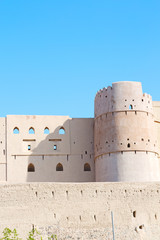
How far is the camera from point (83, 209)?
3444 cm

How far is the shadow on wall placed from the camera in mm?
43031

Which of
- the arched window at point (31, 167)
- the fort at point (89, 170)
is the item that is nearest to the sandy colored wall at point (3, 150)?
the fort at point (89, 170)

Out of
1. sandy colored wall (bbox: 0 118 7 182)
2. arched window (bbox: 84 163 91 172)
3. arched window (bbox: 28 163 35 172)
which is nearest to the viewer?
sandy colored wall (bbox: 0 118 7 182)

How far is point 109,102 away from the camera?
4238 cm

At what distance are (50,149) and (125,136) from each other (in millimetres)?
6173

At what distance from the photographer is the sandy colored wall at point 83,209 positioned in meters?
33.5

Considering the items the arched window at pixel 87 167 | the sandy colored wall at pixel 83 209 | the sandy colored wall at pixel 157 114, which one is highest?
the sandy colored wall at pixel 157 114

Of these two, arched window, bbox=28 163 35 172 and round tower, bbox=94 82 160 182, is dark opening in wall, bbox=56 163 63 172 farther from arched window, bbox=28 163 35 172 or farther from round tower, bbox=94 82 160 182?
round tower, bbox=94 82 160 182

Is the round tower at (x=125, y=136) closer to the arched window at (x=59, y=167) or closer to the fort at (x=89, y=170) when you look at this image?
the fort at (x=89, y=170)

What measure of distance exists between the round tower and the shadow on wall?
1369 millimetres

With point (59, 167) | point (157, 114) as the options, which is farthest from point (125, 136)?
point (59, 167)

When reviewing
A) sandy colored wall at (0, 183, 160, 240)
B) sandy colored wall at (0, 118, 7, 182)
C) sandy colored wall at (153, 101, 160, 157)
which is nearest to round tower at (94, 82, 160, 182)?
sandy colored wall at (153, 101, 160, 157)

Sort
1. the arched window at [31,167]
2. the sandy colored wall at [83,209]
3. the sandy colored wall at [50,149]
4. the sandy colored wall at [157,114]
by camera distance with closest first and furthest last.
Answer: the sandy colored wall at [83,209], the sandy colored wall at [50,149], the arched window at [31,167], the sandy colored wall at [157,114]

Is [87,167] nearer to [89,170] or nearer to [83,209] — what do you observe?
[89,170]
